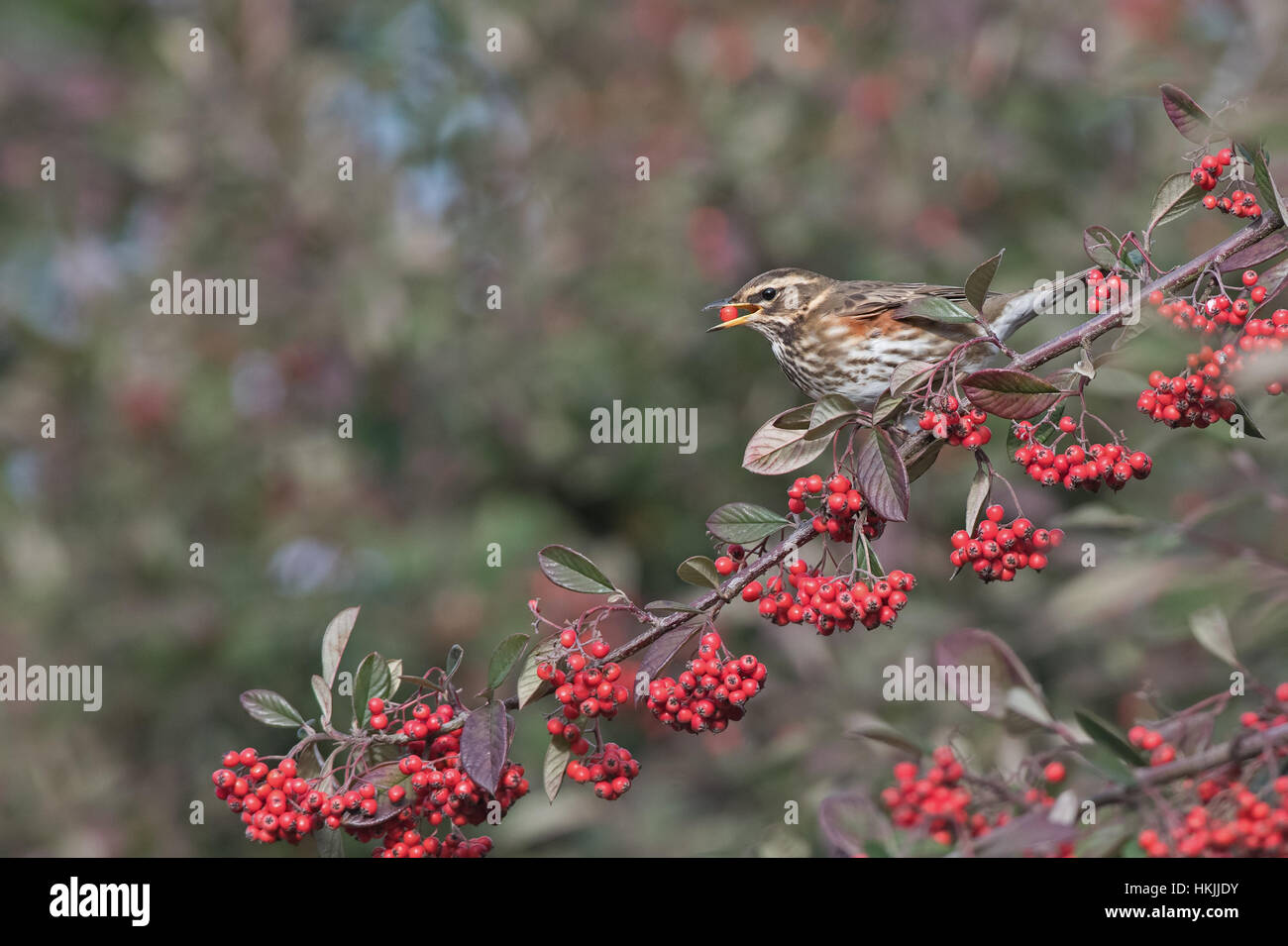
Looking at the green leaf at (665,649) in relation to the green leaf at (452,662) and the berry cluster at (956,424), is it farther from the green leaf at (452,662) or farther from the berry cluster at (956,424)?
the berry cluster at (956,424)

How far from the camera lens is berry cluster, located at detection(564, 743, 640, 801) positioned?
2.10 meters

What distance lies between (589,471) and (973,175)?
2.41 meters

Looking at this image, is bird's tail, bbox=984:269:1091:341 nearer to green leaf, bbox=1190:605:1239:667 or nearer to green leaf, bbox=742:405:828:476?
green leaf, bbox=1190:605:1239:667

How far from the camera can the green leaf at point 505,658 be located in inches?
80.1

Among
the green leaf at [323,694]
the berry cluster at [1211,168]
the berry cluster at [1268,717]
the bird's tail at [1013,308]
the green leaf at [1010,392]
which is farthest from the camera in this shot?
the bird's tail at [1013,308]

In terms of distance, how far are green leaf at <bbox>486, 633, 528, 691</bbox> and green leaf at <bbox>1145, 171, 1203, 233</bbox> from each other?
128cm

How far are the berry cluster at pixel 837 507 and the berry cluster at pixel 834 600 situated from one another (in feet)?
0.30

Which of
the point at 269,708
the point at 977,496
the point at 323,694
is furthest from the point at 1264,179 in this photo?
the point at 269,708

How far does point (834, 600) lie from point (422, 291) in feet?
15.1

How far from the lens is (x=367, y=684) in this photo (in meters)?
2.16

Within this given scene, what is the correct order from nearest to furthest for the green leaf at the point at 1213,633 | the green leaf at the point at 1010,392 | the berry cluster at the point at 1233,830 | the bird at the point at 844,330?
the berry cluster at the point at 1233,830 < the green leaf at the point at 1010,392 < the green leaf at the point at 1213,633 < the bird at the point at 844,330

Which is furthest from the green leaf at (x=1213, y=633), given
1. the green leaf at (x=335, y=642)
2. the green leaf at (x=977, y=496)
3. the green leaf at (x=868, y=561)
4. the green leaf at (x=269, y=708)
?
the green leaf at (x=269, y=708)

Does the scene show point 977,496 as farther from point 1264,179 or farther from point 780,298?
point 780,298

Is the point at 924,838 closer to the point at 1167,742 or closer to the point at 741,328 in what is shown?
the point at 1167,742
